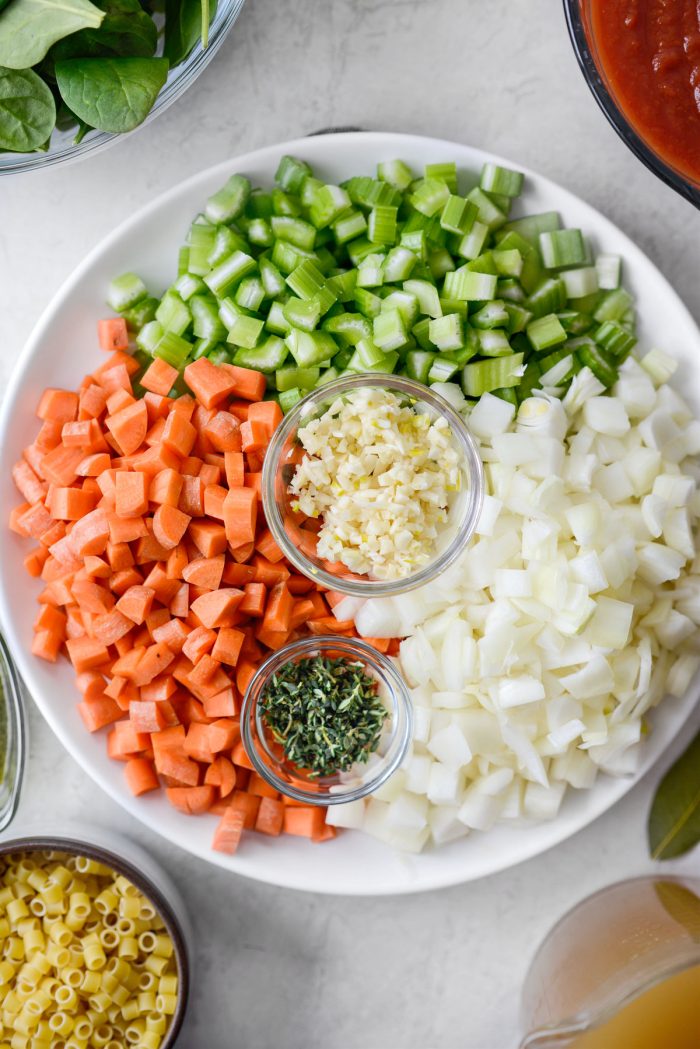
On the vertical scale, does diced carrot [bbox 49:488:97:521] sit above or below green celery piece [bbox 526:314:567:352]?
below

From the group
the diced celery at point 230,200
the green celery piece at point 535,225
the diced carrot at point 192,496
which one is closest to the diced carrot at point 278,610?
the diced carrot at point 192,496

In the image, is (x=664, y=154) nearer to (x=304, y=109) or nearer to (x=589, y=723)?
(x=304, y=109)

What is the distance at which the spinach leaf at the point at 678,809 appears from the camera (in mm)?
1919

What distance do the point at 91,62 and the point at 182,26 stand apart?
0.66ft

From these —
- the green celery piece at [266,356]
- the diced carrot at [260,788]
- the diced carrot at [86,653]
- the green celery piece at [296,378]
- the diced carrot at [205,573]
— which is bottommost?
the diced carrot at [260,788]

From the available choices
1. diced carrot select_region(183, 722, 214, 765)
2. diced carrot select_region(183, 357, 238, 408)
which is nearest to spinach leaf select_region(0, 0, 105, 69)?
diced carrot select_region(183, 357, 238, 408)

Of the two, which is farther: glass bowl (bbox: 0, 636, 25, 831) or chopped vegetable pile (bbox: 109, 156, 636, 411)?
glass bowl (bbox: 0, 636, 25, 831)

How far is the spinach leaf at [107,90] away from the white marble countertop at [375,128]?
297 mm

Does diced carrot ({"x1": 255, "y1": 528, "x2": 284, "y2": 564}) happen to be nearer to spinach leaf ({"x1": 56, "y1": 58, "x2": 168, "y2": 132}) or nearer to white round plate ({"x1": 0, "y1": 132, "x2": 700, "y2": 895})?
white round plate ({"x1": 0, "y1": 132, "x2": 700, "y2": 895})

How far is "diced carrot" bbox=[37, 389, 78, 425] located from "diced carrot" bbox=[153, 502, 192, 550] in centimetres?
31

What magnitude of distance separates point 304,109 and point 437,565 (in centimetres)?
106

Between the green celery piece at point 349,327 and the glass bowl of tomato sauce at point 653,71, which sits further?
the green celery piece at point 349,327

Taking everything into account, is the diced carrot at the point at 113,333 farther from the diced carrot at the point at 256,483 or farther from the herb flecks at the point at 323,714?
the herb flecks at the point at 323,714

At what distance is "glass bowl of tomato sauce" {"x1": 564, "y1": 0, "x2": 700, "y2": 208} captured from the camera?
60.5 inches
